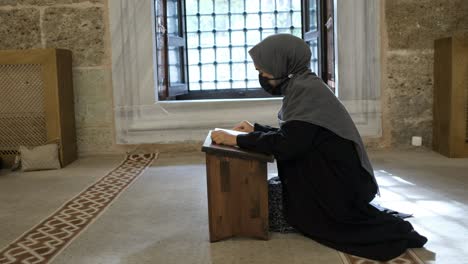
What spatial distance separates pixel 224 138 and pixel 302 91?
40cm

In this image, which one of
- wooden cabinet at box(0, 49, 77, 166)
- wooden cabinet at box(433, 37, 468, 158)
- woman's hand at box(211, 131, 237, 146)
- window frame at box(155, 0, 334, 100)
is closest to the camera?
woman's hand at box(211, 131, 237, 146)

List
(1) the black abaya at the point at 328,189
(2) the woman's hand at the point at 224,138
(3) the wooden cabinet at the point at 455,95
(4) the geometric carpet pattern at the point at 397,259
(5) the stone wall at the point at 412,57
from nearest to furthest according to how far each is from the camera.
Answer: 1. (4) the geometric carpet pattern at the point at 397,259
2. (1) the black abaya at the point at 328,189
3. (2) the woman's hand at the point at 224,138
4. (3) the wooden cabinet at the point at 455,95
5. (5) the stone wall at the point at 412,57

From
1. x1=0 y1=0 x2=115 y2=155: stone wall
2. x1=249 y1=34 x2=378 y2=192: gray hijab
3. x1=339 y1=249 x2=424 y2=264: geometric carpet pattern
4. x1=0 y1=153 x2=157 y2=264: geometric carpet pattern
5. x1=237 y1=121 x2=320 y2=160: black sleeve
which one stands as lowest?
x1=339 y1=249 x2=424 y2=264: geometric carpet pattern

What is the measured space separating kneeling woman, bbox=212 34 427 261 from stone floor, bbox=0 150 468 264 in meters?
0.11

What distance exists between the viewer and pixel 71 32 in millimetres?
4746

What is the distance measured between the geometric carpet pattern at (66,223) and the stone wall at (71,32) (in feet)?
3.44

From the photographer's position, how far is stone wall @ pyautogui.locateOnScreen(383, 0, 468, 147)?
4.67 metres

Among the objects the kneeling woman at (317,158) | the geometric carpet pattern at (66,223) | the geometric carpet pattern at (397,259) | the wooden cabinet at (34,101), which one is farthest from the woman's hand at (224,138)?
the wooden cabinet at (34,101)

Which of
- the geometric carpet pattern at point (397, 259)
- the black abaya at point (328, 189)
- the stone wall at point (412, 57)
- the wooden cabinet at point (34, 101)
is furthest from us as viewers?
the stone wall at point (412, 57)

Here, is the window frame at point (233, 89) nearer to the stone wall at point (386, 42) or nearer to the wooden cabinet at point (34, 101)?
the stone wall at point (386, 42)

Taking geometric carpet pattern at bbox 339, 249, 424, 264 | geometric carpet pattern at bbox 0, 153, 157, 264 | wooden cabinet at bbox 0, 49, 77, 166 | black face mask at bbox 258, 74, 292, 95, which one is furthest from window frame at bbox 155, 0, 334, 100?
geometric carpet pattern at bbox 339, 249, 424, 264

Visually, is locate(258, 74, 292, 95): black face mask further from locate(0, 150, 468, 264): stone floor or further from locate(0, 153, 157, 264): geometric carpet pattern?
locate(0, 153, 157, 264): geometric carpet pattern

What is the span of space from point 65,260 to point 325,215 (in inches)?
43.3

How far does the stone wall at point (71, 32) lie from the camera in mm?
4727
